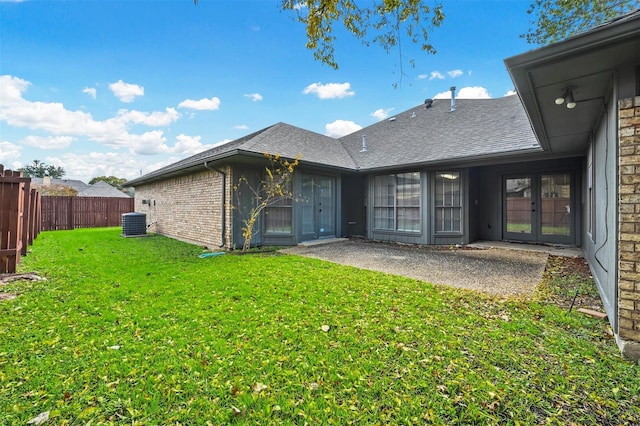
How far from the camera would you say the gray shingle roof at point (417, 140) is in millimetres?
7406

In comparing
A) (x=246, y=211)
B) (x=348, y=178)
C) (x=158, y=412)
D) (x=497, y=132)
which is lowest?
(x=158, y=412)

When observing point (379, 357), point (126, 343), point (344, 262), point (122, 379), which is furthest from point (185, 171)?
point (379, 357)

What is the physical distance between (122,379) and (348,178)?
9587 mm

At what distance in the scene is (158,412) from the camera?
1.66 m

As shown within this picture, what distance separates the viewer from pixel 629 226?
2.30 metres

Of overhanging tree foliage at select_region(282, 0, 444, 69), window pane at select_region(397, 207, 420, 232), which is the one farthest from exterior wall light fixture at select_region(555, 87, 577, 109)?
window pane at select_region(397, 207, 420, 232)

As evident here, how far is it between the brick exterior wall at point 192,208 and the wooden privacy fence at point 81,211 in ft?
16.5

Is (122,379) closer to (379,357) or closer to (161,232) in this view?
(379,357)

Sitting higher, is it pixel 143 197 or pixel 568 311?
pixel 143 197

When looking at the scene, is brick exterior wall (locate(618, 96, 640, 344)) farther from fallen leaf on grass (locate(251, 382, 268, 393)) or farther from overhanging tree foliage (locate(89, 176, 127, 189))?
overhanging tree foliage (locate(89, 176, 127, 189))

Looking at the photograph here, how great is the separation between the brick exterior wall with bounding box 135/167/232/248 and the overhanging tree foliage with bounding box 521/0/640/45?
11.0 metres

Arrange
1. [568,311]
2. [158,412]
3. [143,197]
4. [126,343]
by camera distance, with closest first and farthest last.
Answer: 1. [158,412]
2. [126,343]
3. [568,311]
4. [143,197]

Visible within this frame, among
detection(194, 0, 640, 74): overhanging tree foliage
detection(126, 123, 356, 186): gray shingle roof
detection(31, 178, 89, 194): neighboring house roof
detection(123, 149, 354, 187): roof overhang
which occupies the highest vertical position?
detection(31, 178, 89, 194): neighboring house roof

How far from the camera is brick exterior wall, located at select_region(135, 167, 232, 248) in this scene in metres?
7.87
